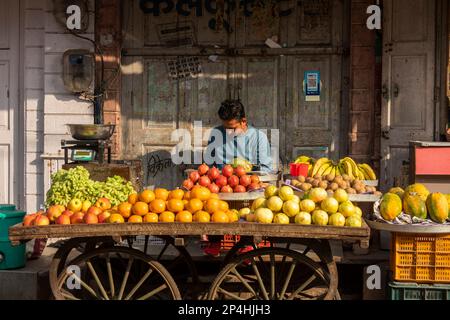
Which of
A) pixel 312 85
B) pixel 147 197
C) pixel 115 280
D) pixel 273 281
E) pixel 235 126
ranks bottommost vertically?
pixel 115 280

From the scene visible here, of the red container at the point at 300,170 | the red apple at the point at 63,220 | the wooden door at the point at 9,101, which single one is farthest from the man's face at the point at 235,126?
the wooden door at the point at 9,101

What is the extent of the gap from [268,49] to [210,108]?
3.55 feet

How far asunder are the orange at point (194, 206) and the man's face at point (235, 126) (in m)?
2.38

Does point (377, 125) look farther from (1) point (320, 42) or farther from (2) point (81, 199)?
(2) point (81, 199)

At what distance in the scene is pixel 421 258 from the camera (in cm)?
554

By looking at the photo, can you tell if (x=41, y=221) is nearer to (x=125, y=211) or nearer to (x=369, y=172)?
(x=125, y=211)

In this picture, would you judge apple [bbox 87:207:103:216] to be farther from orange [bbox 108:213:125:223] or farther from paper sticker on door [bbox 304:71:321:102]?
paper sticker on door [bbox 304:71:321:102]

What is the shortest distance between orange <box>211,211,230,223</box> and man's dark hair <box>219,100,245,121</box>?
97.0 inches

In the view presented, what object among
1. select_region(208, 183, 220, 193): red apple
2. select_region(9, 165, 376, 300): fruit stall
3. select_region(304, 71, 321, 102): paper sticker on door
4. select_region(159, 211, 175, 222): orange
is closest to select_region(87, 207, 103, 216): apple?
select_region(9, 165, 376, 300): fruit stall

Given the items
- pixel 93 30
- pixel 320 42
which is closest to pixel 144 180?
pixel 93 30

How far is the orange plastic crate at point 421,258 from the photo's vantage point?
5500 mm

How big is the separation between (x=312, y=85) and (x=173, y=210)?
4010mm

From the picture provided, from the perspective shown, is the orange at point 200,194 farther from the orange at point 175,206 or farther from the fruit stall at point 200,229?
the orange at point 175,206

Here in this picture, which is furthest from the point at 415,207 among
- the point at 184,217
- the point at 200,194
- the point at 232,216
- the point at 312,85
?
the point at 312,85
